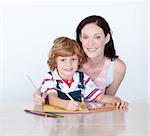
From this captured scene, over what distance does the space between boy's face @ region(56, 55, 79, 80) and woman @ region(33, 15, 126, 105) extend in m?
0.15

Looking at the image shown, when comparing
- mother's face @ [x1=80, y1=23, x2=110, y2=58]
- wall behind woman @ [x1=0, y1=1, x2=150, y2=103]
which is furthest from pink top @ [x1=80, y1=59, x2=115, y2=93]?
wall behind woman @ [x1=0, y1=1, x2=150, y2=103]

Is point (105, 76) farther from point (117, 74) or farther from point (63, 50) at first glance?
point (63, 50)

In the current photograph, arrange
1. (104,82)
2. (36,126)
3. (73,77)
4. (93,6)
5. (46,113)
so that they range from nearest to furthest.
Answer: (36,126), (46,113), (73,77), (104,82), (93,6)

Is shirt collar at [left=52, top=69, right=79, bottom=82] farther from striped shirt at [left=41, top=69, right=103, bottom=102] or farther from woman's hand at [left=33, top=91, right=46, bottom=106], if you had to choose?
woman's hand at [left=33, top=91, right=46, bottom=106]

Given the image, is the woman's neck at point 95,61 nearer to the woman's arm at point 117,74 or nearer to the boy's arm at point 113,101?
the woman's arm at point 117,74

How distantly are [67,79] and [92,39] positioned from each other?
248 mm

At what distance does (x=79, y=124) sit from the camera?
4.91ft

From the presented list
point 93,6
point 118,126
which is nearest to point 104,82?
point 118,126

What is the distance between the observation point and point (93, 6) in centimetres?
388

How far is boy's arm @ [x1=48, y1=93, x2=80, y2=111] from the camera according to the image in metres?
1.83

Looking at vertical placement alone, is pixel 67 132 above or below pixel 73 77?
below
